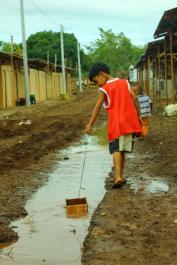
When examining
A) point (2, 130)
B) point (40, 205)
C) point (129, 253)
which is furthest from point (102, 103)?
point (2, 130)

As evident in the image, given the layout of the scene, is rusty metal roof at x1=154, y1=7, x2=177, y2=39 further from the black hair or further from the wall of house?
the wall of house

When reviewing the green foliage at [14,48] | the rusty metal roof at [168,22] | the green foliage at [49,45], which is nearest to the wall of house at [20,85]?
the green foliage at [14,48]

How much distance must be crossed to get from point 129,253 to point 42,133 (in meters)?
11.9

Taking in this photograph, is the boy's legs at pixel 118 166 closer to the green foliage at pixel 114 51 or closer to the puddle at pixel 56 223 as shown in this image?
the puddle at pixel 56 223

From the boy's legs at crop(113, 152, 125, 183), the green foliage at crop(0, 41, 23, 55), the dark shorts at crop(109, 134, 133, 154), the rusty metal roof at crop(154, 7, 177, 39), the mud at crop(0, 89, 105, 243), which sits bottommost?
the mud at crop(0, 89, 105, 243)

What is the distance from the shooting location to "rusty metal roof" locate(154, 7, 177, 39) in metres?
17.0

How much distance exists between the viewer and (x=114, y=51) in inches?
3885

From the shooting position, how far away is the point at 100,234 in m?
5.25

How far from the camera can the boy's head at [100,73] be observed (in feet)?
25.2

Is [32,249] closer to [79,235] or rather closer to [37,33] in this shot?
[79,235]

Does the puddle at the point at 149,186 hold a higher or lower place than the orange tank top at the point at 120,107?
lower

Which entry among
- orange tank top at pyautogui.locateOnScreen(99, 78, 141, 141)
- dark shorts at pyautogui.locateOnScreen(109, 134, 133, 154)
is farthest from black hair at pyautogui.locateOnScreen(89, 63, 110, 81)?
dark shorts at pyautogui.locateOnScreen(109, 134, 133, 154)

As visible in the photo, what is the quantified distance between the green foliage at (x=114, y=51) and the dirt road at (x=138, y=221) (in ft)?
292

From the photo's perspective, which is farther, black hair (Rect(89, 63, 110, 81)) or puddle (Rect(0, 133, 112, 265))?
black hair (Rect(89, 63, 110, 81))
